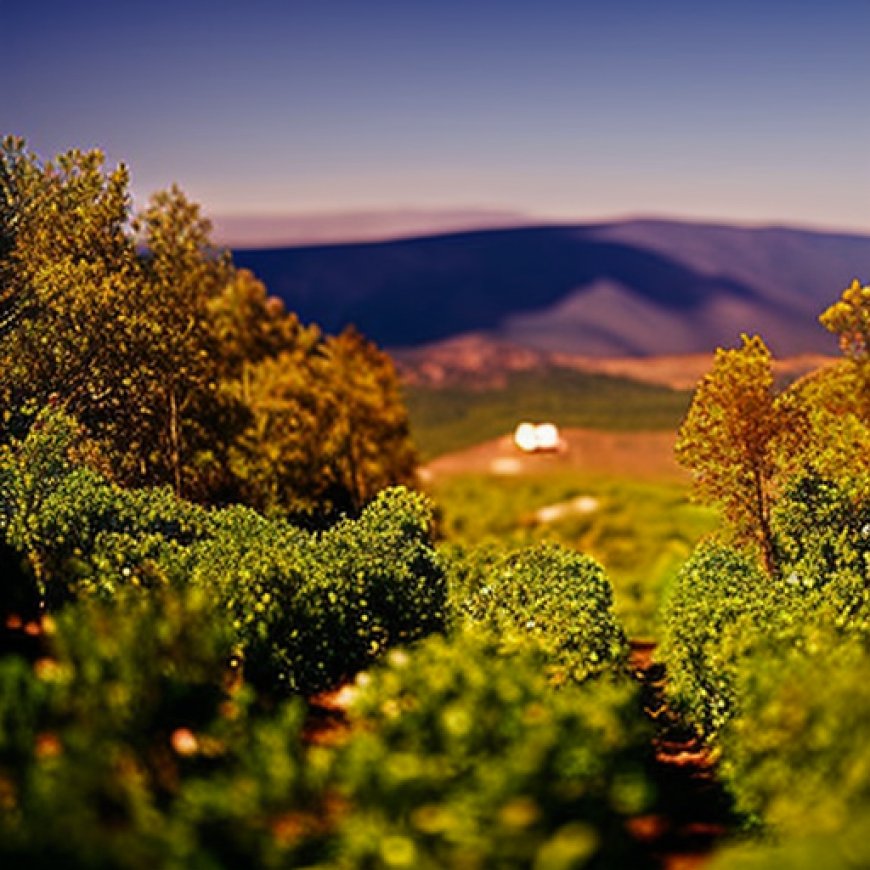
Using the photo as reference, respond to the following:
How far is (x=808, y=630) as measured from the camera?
9648mm

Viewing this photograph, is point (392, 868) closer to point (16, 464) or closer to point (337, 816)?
Answer: point (337, 816)

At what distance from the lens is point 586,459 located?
3591 centimetres

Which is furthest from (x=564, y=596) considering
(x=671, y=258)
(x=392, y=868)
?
(x=671, y=258)

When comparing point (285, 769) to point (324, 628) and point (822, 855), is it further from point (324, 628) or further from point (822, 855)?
point (324, 628)

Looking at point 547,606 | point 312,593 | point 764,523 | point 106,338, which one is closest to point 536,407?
point 764,523

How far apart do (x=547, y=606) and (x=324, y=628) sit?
319 centimetres

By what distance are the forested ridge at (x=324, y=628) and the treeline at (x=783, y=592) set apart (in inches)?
1.5

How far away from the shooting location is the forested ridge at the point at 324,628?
17.4ft

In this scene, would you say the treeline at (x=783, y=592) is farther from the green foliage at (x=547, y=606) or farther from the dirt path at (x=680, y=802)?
the green foliage at (x=547, y=606)

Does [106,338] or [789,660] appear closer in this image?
[789,660]

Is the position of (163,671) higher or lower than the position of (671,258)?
lower

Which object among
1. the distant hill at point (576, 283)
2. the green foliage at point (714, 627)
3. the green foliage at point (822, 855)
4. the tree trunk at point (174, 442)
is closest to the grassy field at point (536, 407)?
the distant hill at point (576, 283)

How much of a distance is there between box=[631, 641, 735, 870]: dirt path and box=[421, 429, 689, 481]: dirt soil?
19.2 meters

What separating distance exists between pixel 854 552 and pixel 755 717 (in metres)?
8.28
